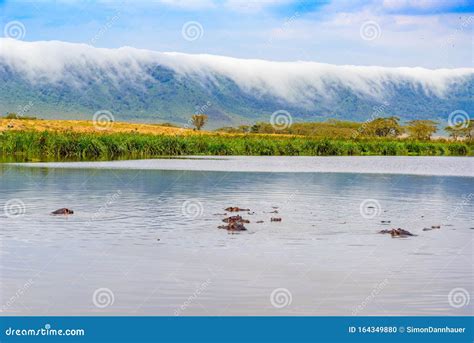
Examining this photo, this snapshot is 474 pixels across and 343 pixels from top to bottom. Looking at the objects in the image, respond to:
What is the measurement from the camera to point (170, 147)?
59.9 m

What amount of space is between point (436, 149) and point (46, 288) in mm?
64372

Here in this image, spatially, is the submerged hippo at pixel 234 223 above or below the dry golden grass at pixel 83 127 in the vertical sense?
below

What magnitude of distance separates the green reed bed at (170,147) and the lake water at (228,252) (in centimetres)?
2385

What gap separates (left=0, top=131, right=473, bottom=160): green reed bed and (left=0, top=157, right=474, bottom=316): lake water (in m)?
23.8

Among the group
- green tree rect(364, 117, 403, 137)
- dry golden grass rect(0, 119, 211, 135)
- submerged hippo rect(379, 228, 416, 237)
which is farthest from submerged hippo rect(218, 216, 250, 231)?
green tree rect(364, 117, 403, 137)

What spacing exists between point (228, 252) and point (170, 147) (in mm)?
44527

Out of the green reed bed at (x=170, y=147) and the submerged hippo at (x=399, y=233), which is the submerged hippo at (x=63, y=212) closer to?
the submerged hippo at (x=399, y=233)

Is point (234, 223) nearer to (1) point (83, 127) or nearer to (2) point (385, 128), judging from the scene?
(1) point (83, 127)

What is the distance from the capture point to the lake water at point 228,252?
11945mm

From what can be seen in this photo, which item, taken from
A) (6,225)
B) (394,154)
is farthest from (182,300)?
(394,154)

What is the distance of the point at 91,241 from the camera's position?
16.8m

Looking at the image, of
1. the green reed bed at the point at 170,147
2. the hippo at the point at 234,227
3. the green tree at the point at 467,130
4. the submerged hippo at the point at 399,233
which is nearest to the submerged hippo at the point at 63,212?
the hippo at the point at 234,227

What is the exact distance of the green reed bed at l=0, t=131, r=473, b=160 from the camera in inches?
2098

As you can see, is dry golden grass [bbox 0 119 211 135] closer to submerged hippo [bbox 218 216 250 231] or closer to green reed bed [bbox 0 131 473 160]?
green reed bed [bbox 0 131 473 160]
